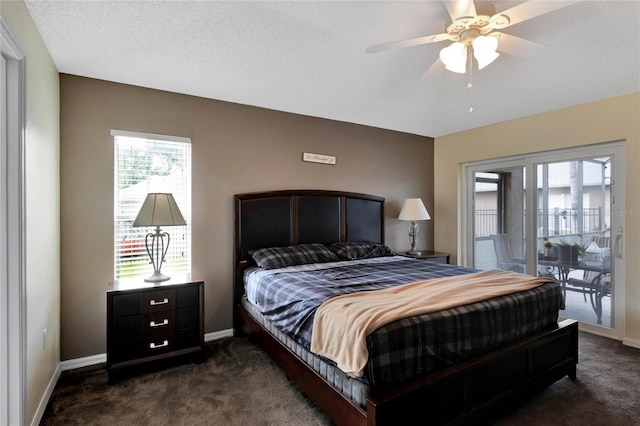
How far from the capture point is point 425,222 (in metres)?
5.14

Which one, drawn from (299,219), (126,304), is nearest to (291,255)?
(299,219)

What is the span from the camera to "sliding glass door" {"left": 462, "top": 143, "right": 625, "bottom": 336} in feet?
11.3

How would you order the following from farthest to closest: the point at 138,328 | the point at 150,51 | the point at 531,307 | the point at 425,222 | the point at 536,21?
the point at 425,222 < the point at 138,328 < the point at 150,51 < the point at 531,307 < the point at 536,21

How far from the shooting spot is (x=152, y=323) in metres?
2.67

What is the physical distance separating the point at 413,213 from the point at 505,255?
1304mm

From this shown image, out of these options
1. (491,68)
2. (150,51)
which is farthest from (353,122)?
(150,51)

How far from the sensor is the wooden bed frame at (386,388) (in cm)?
167

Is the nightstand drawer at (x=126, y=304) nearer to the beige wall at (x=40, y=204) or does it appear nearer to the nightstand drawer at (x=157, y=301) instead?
the nightstand drawer at (x=157, y=301)

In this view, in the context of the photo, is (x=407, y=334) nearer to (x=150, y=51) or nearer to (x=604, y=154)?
(x=150, y=51)

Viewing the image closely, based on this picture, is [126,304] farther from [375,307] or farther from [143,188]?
[375,307]

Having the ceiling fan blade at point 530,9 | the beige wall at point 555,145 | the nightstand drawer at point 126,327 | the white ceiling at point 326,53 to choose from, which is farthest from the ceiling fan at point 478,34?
the nightstand drawer at point 126,327

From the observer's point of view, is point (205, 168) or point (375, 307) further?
point (205, 168)

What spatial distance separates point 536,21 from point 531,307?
1815mm

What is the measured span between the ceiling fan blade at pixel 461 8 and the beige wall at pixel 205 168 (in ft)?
7.75
